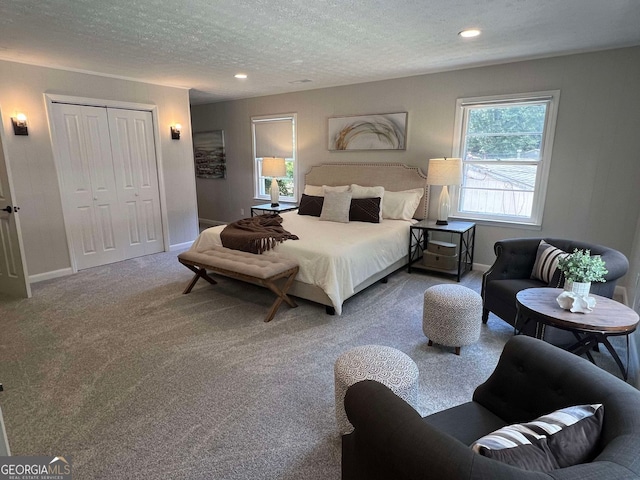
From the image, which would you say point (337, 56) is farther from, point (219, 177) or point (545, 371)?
point (219, 177)

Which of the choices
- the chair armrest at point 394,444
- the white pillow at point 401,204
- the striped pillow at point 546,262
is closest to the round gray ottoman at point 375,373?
the chair armrest at point 394,444

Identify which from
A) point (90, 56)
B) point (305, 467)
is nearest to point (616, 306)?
point (305, 467)

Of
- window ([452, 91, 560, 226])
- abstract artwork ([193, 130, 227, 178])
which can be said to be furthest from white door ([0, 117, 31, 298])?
window ([452, 91, 560, 226])

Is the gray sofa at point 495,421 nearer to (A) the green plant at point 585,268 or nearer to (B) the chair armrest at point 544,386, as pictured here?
(B) the chair armrest at point 544,386

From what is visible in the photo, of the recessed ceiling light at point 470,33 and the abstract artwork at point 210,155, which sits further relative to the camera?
the abstract artwork at point 210,155

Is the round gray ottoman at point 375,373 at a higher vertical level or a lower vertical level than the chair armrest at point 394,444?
lower

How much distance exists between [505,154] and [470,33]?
1.71m

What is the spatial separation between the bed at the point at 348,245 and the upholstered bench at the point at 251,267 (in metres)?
0.12

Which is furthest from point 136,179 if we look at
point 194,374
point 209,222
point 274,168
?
point 194,374

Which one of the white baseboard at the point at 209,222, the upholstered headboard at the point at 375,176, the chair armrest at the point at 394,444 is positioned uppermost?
the upholstered headboard at the point at 375,176

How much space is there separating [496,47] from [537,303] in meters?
2.60

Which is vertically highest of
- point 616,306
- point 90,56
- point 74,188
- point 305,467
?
point 90,56

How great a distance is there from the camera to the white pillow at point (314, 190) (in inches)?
210

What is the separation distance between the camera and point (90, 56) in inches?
147
